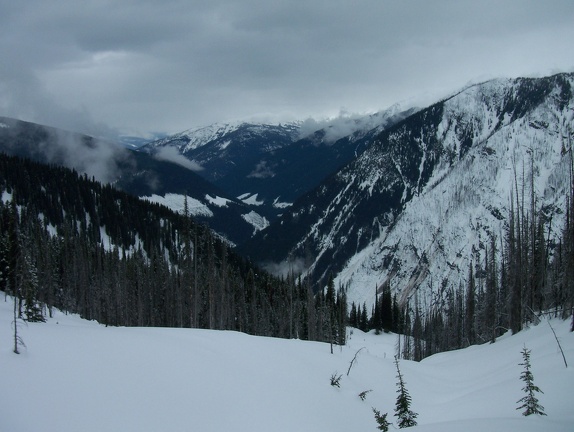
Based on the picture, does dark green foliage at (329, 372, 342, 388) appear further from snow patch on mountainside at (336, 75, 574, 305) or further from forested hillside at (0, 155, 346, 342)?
snow patch on mountainside at (336, 75, 574, 305)

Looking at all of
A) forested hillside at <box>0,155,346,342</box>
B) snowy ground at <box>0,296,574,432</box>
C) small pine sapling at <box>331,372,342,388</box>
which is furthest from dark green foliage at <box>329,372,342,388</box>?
forested hillside at <box>0,155,346,342</box>

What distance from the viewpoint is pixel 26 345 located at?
444 inches

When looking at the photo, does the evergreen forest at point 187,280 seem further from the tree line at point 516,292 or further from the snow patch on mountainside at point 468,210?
the snow patch on mountainside at point 468,210

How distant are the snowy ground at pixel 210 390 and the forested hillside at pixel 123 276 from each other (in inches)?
374

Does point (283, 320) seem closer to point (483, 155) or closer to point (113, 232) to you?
point (113, 232)

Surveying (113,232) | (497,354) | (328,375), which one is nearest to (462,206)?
(113,232)

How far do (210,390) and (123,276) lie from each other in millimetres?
53052

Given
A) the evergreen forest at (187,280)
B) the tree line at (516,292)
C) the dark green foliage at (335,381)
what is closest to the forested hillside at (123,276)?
the evergreen forest at (187,280)

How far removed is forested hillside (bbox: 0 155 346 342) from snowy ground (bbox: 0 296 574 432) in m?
9.51

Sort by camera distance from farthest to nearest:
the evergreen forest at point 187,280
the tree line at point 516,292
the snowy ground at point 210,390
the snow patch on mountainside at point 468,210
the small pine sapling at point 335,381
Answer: the snow patch on mountainside at point 468,210
the evergreen forest at point 187,280
the tree line at point 516,292
the small pine sapling at point 335,381
the snowy ground at point 210,390

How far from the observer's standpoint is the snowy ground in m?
8.86

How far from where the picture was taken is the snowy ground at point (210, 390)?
8.86m

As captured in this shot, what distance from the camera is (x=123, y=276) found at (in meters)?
60.3

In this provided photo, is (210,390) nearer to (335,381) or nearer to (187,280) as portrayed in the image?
(335,381)
